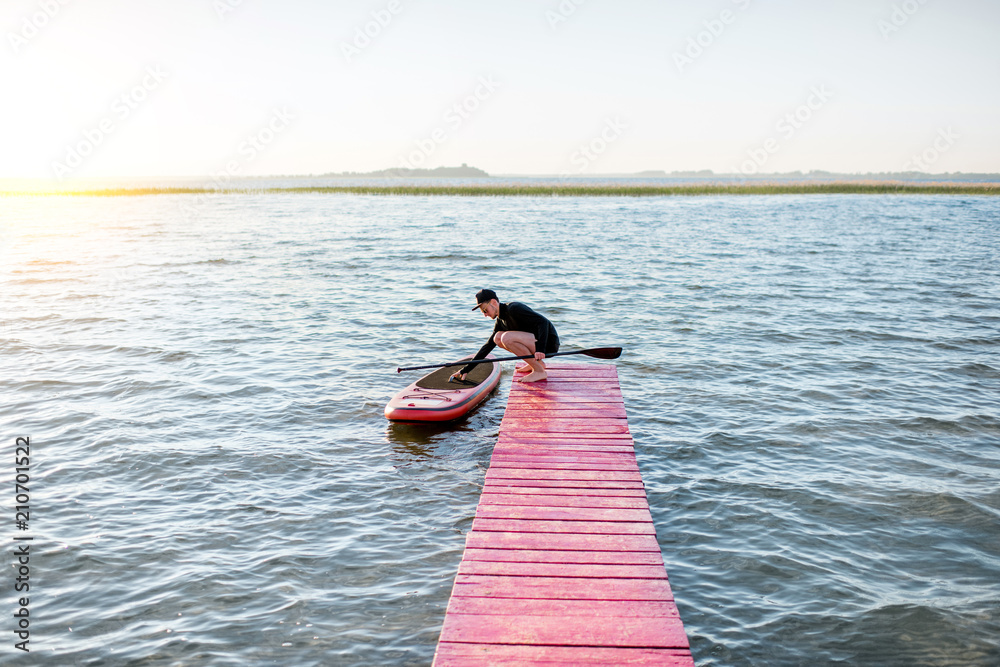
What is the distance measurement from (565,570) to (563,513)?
1161mm

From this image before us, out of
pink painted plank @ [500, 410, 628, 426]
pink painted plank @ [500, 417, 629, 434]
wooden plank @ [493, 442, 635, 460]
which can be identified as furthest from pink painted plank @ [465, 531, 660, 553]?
pink painted plank @ [500, 410, 628, 426]

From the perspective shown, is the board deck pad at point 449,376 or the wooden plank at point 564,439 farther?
the board deck pad at point 449,376

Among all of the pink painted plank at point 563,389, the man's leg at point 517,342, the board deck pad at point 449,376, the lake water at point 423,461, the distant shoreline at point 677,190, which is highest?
the distant shoreline at point 677,190

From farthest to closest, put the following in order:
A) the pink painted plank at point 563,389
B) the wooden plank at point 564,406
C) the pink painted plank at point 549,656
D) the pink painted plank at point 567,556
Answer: the pink painted plank at point 563,389 < the wooden plank at point 564,406 < the pink painted plank at point 567,556 < the pink painted plank at point 549,656

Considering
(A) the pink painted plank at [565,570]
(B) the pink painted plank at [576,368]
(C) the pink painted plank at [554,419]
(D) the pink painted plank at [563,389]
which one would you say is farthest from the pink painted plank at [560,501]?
(B) the pink painted plank at [576,368]

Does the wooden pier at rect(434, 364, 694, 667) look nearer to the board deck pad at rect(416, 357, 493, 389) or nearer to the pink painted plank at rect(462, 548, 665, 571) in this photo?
the pink painted plank at rect(462, 548, 665, 571)

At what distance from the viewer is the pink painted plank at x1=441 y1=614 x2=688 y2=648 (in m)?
5.04

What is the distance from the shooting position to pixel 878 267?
2936 cm

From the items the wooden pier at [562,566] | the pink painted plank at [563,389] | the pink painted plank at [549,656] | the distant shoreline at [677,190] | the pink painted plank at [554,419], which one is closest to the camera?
the pink painted plank at [549,656]

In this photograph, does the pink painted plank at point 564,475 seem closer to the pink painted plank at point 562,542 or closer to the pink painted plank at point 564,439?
the pink painted plank at point 564,439

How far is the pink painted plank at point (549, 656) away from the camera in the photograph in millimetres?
4824

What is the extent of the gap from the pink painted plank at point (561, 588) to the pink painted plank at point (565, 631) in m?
0.30

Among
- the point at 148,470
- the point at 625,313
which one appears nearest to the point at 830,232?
the point at 625,313

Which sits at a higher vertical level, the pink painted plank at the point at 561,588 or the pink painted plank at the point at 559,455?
the pink painted plank at the point at 559,455
